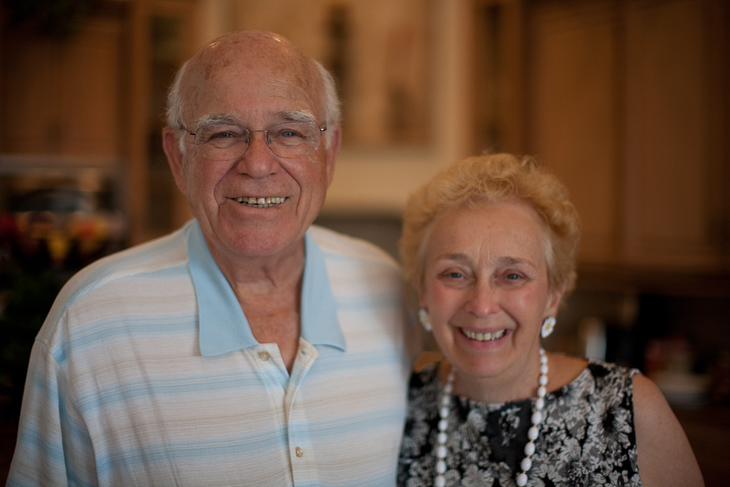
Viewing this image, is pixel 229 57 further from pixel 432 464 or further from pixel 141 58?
pixel 141 58

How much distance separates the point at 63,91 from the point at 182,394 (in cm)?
354

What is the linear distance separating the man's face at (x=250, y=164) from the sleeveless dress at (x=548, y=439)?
585 mm

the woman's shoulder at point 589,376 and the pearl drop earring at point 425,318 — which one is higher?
the pearl drop earring at point 425,318

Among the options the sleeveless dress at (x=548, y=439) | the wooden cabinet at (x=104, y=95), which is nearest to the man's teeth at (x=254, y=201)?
the sleeveless dress at (x=548, y=439)

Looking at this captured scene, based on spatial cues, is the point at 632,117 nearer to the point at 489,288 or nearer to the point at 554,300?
the point at 554,300

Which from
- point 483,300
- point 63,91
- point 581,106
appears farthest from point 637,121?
point 63,91

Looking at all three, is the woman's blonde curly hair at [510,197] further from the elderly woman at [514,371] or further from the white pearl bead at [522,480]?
the white pearl bead at [522,480]

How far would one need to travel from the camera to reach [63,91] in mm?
4141

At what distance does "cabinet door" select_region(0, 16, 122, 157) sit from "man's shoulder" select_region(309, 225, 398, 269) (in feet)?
10.0

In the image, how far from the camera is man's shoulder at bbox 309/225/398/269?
161cm

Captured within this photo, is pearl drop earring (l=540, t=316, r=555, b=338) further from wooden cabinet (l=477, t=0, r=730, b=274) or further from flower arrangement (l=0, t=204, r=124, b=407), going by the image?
wooden cabinet (l=477, t=0, r=730, b=274)

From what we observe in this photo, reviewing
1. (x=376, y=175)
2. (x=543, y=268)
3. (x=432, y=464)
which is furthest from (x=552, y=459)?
(x=376, y=175)

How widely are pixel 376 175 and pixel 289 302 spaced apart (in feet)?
10.7

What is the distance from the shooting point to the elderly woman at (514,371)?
1.34 m
